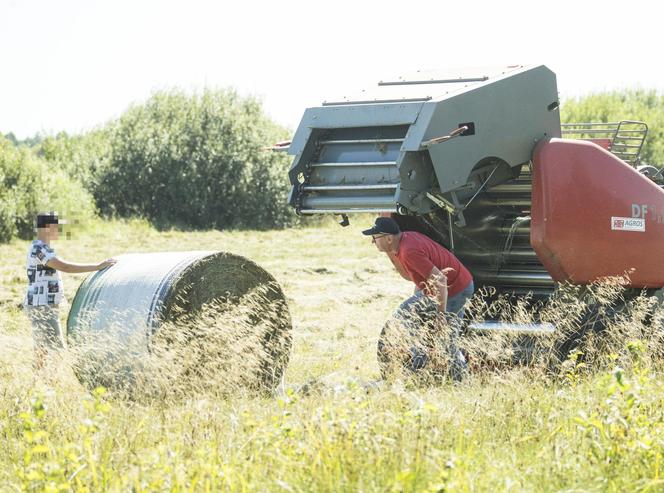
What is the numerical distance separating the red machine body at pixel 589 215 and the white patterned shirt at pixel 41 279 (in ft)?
11.4

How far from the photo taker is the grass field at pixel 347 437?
4.38 meters

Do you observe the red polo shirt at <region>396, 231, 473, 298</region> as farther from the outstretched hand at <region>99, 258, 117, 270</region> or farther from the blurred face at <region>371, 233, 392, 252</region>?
the outstretched hand at <region>99, 258, 117, 270</region>

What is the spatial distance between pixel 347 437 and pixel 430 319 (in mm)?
2776

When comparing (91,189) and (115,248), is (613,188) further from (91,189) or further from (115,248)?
(91,189)

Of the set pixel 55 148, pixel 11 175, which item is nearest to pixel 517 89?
pixel 11 175

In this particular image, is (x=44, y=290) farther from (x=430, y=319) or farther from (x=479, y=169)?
(x=479, y=169)

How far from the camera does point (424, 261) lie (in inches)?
279

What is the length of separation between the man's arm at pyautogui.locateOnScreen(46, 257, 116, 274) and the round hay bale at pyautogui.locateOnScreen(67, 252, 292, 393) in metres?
0.08

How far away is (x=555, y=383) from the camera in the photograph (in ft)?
22.7

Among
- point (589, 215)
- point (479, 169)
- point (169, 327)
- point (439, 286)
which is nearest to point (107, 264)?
point (169, 327)

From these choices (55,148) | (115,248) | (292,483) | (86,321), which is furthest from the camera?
(55,148)

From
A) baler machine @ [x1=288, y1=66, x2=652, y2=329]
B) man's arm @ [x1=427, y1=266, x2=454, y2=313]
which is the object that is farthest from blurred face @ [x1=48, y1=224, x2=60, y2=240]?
man's arm @ [x1=427, y1=266, x2=454, y2=313]

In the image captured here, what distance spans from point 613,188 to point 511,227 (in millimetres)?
1096

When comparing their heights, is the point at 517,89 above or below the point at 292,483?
above
